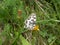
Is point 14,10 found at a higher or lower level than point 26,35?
higher

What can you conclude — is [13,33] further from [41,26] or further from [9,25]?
[41,26]

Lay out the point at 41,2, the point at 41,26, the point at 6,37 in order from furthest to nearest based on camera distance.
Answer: the point at 41,2
the point at 41,26
the point at 6,37

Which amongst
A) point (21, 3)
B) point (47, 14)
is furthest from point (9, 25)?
point (47, 14)

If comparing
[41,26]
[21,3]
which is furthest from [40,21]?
[21,3]

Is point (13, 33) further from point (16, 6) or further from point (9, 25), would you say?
point (16, 6)

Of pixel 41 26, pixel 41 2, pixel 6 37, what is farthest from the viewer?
pixel 41 2

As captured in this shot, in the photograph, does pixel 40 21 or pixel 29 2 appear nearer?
pixel 40 21

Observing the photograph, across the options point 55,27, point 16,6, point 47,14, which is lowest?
point 55,27
